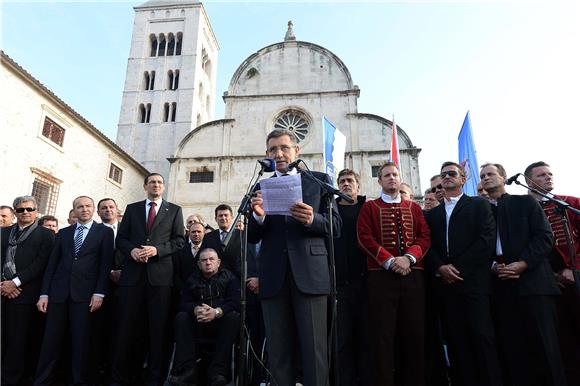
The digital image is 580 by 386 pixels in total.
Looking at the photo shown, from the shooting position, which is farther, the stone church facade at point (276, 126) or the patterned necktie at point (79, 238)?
the stone church facade at point (276, 126)

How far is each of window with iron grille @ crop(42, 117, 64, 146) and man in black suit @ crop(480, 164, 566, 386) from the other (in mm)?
16970

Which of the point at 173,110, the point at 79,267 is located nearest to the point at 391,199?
the point at 79,267

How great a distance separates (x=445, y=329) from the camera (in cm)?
403

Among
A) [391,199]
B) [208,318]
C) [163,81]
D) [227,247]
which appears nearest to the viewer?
[391,199]

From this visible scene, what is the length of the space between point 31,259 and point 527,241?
247 inches

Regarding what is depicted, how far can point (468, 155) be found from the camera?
390 inches

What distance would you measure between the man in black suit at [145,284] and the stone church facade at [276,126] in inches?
632

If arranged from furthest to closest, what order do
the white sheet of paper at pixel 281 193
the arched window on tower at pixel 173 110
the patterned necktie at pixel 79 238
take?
1. the arched window on tower at pixel 173 110
2. the patterned necktie at pixel 79 238
3. the white sheet of paper at pixel 281 193

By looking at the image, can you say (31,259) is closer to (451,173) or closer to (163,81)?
(451,173)

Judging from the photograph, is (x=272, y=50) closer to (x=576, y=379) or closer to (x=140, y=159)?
(x=140, y=159)

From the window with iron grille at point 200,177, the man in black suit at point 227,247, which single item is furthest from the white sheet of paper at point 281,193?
the window with iron grille at point 200,177

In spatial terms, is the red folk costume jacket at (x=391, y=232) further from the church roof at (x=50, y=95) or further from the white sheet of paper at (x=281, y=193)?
the church roof at (x=50, y=95)

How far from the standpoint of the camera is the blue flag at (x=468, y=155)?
9281mm

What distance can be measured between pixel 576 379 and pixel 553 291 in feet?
3.73
